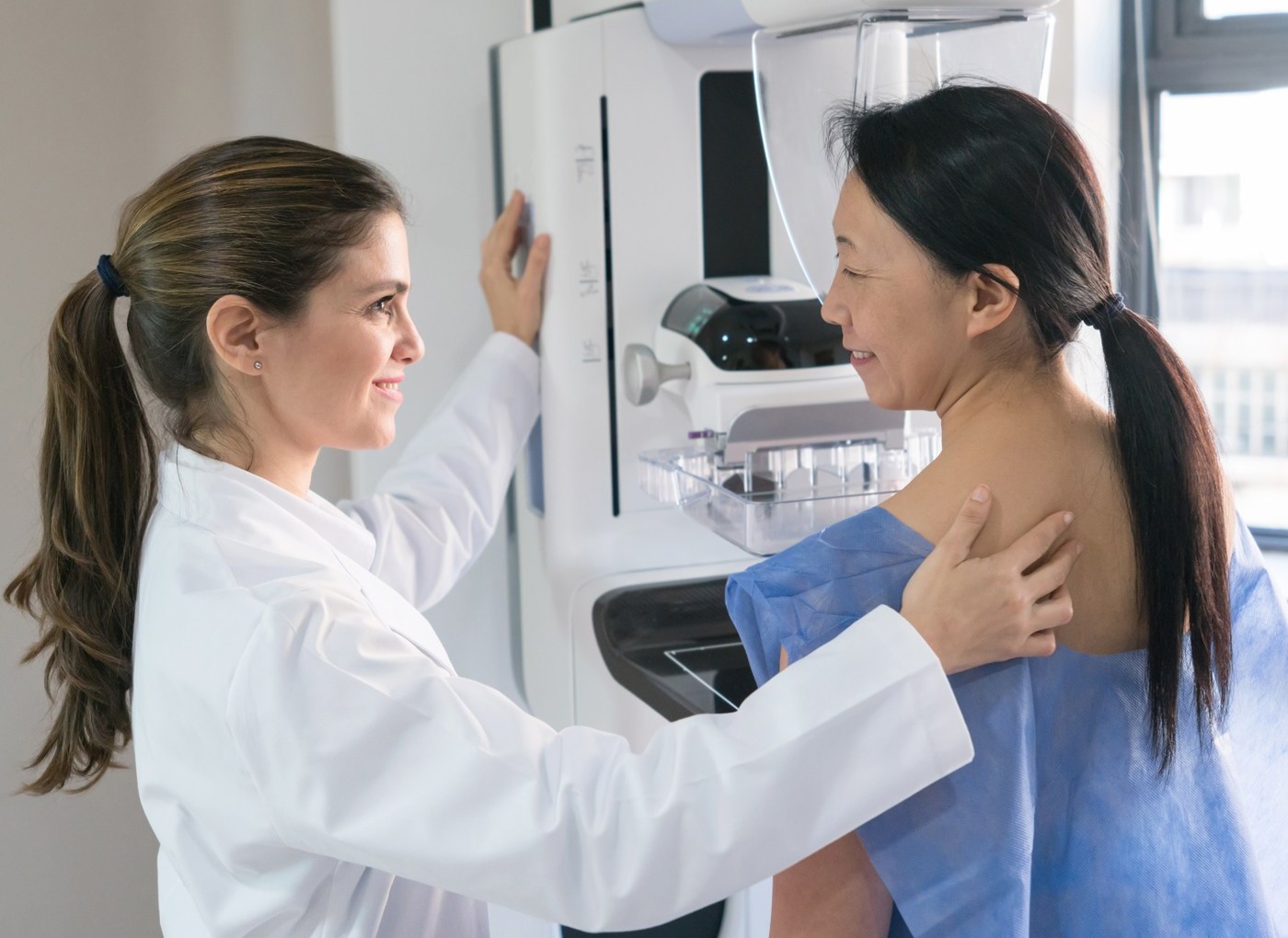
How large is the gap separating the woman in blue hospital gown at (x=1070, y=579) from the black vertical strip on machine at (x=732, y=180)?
0.51m

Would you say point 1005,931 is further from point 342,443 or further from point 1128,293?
point 1128,293

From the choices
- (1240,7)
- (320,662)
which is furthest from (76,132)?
(1240,7)

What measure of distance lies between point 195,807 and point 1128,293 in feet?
5.33

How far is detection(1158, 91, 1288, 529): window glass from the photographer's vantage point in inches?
82.5

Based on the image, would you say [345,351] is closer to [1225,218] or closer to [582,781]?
[582,781]

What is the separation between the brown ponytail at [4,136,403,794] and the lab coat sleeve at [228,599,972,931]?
30cm

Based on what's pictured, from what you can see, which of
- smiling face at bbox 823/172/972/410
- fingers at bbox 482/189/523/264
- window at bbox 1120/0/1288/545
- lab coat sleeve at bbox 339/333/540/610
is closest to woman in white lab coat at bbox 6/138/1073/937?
smiling face at bbox 823/172/972/410

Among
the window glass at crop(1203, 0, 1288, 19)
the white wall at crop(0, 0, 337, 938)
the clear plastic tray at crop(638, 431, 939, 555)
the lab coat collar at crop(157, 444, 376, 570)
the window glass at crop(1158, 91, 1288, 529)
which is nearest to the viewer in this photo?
the lab coat collar at crop(157, 444, 376, 570)

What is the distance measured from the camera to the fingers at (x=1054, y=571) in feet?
2.91

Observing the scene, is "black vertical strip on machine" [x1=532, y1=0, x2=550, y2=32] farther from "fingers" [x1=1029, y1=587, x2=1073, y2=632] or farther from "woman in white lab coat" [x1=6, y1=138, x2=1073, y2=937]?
"fingers" [x1=1029, y1=587, x2=1073, y2=632]

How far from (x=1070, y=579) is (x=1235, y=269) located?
1439 mm

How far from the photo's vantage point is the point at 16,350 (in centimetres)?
170

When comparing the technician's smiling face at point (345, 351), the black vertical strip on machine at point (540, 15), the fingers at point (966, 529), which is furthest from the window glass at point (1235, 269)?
the technician's smiling face at point (345, 351)

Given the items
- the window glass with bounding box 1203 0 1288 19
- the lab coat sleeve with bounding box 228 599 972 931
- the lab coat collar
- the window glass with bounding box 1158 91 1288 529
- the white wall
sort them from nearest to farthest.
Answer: the lab coat sleeve with bounding box 228 599 972 931 → the lab coat collar → the white wall → the window glass with bounding box 1203 0 1288 19 → the window glass with bounding box 1158 91 1288 529
